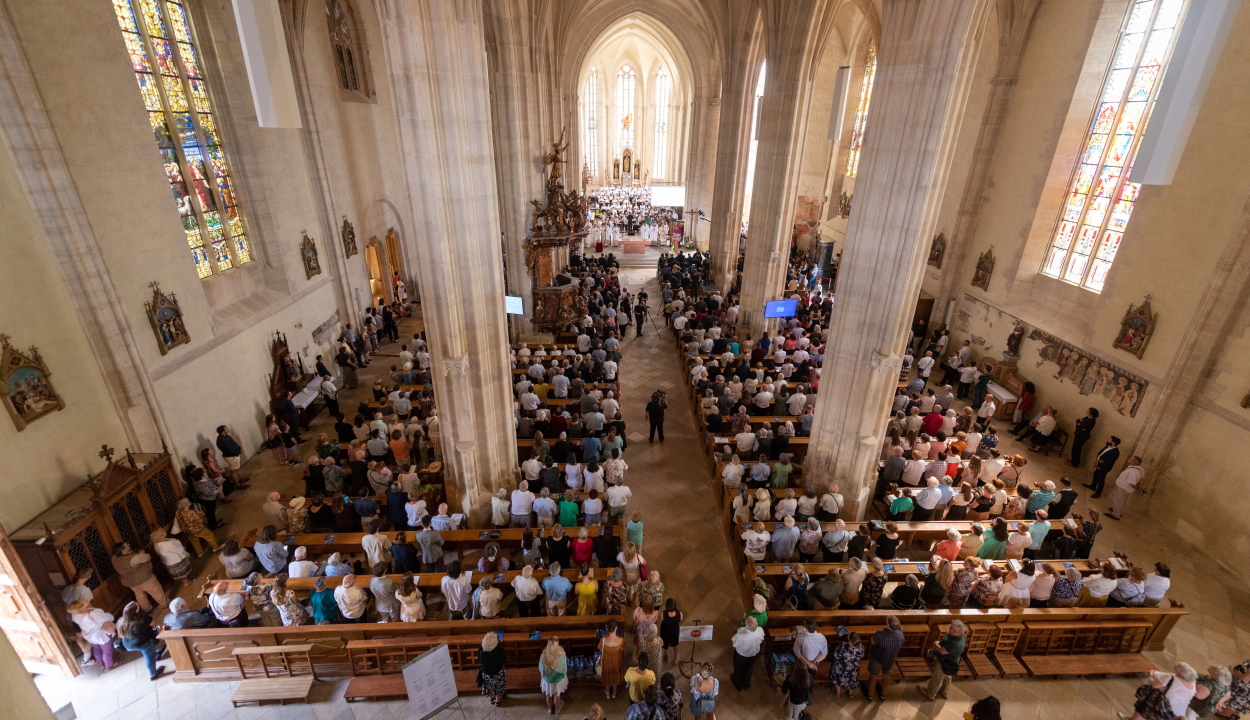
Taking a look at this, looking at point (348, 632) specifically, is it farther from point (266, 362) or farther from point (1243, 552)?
point (1243, 552)

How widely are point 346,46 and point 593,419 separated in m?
14.7

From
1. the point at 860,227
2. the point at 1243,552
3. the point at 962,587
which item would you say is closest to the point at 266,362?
the point at 860,227

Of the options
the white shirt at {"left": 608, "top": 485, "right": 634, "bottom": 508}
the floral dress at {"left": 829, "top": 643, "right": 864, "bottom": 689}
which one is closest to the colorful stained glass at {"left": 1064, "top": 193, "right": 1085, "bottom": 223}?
the floral dress at {"left": 829, "top": 643, "right": 864, "bottom": 689}

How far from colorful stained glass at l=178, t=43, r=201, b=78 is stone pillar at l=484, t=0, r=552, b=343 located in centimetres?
675

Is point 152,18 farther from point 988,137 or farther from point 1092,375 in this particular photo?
point 1092,375

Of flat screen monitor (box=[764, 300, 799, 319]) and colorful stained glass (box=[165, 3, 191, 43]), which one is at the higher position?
colorful stained glass (box=[165, 3, 191, 43])

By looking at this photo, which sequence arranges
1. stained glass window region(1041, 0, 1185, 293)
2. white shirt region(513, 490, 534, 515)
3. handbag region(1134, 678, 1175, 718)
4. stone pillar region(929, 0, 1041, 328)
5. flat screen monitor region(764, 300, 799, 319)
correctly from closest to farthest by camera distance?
1. handbag region(1134, 678, 1175, 718)
2. white shirt region(513, 490, 534, 515)
3. stained glass window region(1041, 0, 1185, 293)
4. stone pillar region(929, 0, 1041, 328)
5. flat screen monitor region(764, 300, 799, 319)

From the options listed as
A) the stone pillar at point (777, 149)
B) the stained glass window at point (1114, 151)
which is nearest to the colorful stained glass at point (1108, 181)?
the stained glass window at point (1114, 151)

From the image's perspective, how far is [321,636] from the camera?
282 inches

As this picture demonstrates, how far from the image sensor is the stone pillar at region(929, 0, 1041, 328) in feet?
46.0

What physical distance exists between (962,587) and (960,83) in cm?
714

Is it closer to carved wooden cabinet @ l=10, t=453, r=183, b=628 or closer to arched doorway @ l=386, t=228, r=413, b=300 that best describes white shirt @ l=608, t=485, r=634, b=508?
carved wooden cabinet @ l=10, t=453, r=183, b=628

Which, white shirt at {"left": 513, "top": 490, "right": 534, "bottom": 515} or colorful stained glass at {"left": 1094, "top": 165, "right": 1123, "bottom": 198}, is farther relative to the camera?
colorful stained glass at {"left": 1094, "top": 165, "right": 1123, "bottom": 198}

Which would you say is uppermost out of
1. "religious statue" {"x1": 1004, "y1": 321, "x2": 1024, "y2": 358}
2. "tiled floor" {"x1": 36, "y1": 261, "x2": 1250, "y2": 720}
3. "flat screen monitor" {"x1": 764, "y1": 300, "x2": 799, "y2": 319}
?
"flat screen monitor" {"x1": 764, "y1": 300, "x2": 799, "y2": 319}
